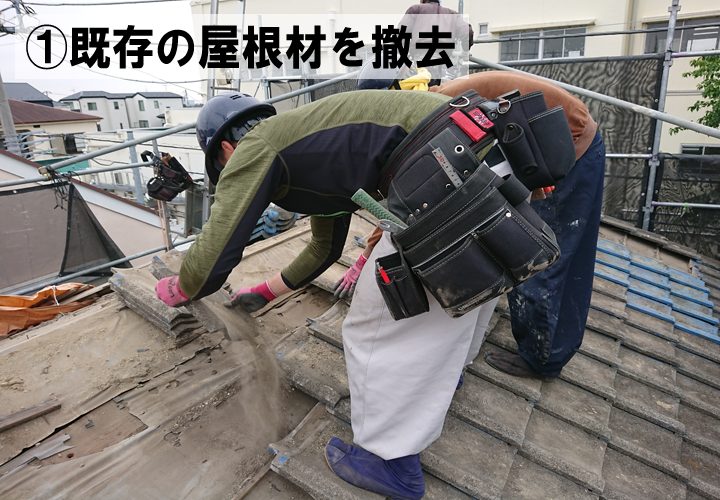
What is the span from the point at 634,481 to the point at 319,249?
73.4 inches

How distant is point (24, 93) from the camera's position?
37.2 meters

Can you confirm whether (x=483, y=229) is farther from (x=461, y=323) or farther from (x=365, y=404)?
(x=365, y=404)

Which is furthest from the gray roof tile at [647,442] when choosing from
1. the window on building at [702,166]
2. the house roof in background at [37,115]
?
the house roof in background at [37,115]

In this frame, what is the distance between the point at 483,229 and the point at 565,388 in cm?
161

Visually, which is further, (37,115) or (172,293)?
(37,115)

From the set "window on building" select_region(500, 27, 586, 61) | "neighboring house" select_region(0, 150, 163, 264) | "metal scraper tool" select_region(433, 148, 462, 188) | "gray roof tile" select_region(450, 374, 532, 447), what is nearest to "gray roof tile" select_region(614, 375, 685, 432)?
"gray roof tile" select_region(450, 374, 532, 447)

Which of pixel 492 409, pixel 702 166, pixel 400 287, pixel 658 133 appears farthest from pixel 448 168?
pixel 702 166

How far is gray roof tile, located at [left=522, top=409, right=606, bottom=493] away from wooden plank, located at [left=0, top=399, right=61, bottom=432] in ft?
7.15

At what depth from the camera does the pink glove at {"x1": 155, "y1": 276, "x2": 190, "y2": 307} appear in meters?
1.89

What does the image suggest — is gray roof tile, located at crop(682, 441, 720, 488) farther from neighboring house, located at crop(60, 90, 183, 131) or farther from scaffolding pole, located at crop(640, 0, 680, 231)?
neighboring house, located at crop(60, 90, 183, 131)

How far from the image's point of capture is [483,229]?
141 centimetres

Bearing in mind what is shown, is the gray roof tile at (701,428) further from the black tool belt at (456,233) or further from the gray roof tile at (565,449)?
the black tool belt at (456,233)

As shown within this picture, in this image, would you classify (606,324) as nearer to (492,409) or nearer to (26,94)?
(492,409)

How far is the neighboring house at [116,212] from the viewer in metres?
7.63
